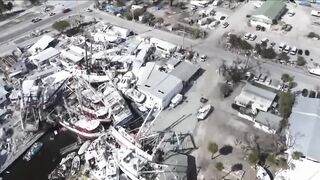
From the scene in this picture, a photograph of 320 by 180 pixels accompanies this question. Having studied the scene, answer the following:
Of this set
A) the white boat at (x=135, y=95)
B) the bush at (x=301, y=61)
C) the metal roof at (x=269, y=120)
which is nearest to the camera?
the metal roof at (x=269, y=120)

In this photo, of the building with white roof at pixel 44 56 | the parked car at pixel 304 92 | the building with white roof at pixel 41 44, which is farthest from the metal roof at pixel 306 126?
the building with white roof at pixel 41 44

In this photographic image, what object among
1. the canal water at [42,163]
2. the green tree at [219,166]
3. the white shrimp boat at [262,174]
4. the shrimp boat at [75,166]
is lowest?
the canal water at [42,163]

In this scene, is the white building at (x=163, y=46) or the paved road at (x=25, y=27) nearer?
the white building at (x=163, y=46)

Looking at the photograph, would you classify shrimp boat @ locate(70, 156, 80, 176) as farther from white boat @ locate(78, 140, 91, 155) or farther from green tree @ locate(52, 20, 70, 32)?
green tree @ locate(52, 20, 70, 32)

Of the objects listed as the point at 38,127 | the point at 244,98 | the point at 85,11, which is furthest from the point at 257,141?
the point at 85,11

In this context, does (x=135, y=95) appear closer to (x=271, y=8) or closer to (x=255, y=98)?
(x=255, y=98)

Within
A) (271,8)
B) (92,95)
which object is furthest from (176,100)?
Answer: (271,8)

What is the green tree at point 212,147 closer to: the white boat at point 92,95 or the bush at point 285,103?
the bush at point 285,103

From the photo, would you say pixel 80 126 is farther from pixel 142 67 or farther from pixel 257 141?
pixel 257 141
